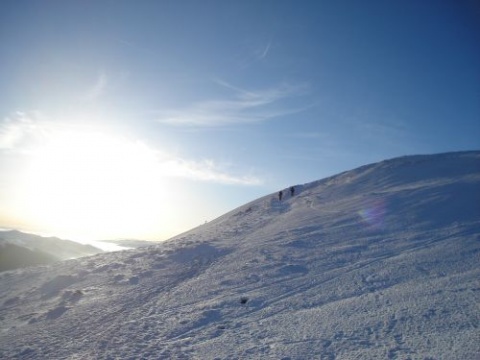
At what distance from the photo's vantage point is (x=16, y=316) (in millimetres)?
13992

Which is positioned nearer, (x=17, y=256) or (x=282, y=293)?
(x=282, y=293)

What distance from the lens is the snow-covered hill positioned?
8.83 m

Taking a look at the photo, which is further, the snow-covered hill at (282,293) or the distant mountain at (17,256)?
the distant mountain at (17,256)

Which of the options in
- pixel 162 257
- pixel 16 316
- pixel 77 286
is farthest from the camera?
pixel 162 257

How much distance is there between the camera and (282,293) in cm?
1216

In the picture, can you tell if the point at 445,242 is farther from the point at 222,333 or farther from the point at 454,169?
the point at 454,169

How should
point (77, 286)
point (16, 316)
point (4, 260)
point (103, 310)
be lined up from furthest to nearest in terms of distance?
point (4, 260)
point (77, 286)
point (16, 316)
point (103, 310)

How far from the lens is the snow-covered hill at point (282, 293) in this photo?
8828 millimetres

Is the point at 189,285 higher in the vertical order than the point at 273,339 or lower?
higher

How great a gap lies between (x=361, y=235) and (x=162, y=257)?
34.0ft

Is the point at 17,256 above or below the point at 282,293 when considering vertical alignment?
above

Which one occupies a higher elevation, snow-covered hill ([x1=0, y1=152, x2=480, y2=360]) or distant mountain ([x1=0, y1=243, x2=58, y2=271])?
distant mountain ([x1=0, y1=243, x2=58, y2=271])

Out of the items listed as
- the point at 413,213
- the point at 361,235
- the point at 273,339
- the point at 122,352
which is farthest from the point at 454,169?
the point at 122,352

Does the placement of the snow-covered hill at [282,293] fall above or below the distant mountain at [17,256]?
below
